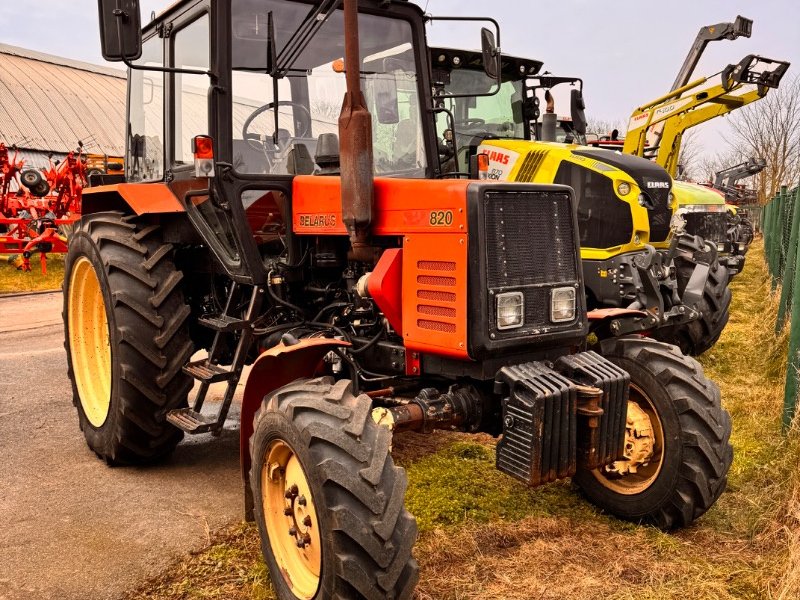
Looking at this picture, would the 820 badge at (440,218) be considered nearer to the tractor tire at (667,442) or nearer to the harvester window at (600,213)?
the tractor tire at (667,442)

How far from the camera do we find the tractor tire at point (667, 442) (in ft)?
11.1

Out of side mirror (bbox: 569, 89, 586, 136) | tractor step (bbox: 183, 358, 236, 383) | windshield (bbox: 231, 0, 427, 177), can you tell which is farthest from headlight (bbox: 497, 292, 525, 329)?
side mirror (bbox: 569, 89, 586, 136)

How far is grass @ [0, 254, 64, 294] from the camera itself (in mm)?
12992

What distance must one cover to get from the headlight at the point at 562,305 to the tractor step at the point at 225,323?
158 cm

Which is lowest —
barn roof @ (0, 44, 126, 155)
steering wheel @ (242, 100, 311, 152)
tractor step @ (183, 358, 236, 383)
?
tractor step @ (183, 358, 236, 383)

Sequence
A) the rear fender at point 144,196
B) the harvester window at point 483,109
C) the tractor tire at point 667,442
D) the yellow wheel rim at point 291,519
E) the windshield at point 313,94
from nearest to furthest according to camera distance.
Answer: the yellow wheel rim at point 291,519, the tractor tire at point 667,442, the windshield at point 313,94, the rear fender at point 144,196, the harvester window at point 483,109

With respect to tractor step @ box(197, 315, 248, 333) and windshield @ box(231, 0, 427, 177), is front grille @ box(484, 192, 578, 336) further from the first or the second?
tractor step @ box(197, 315, 248, 333)

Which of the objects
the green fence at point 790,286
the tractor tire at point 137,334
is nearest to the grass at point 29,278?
the tractor tire at point 137,334

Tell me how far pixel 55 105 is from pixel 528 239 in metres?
26.6

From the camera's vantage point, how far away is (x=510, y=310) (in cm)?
300

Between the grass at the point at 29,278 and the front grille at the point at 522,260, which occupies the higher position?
the front grille at the point at 522,260

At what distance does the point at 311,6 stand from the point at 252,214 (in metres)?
1.09

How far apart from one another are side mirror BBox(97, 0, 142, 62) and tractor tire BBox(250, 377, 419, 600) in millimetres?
1598

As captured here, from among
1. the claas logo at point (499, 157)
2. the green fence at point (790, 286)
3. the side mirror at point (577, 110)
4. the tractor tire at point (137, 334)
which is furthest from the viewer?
the side mirror at point (577, 110)
